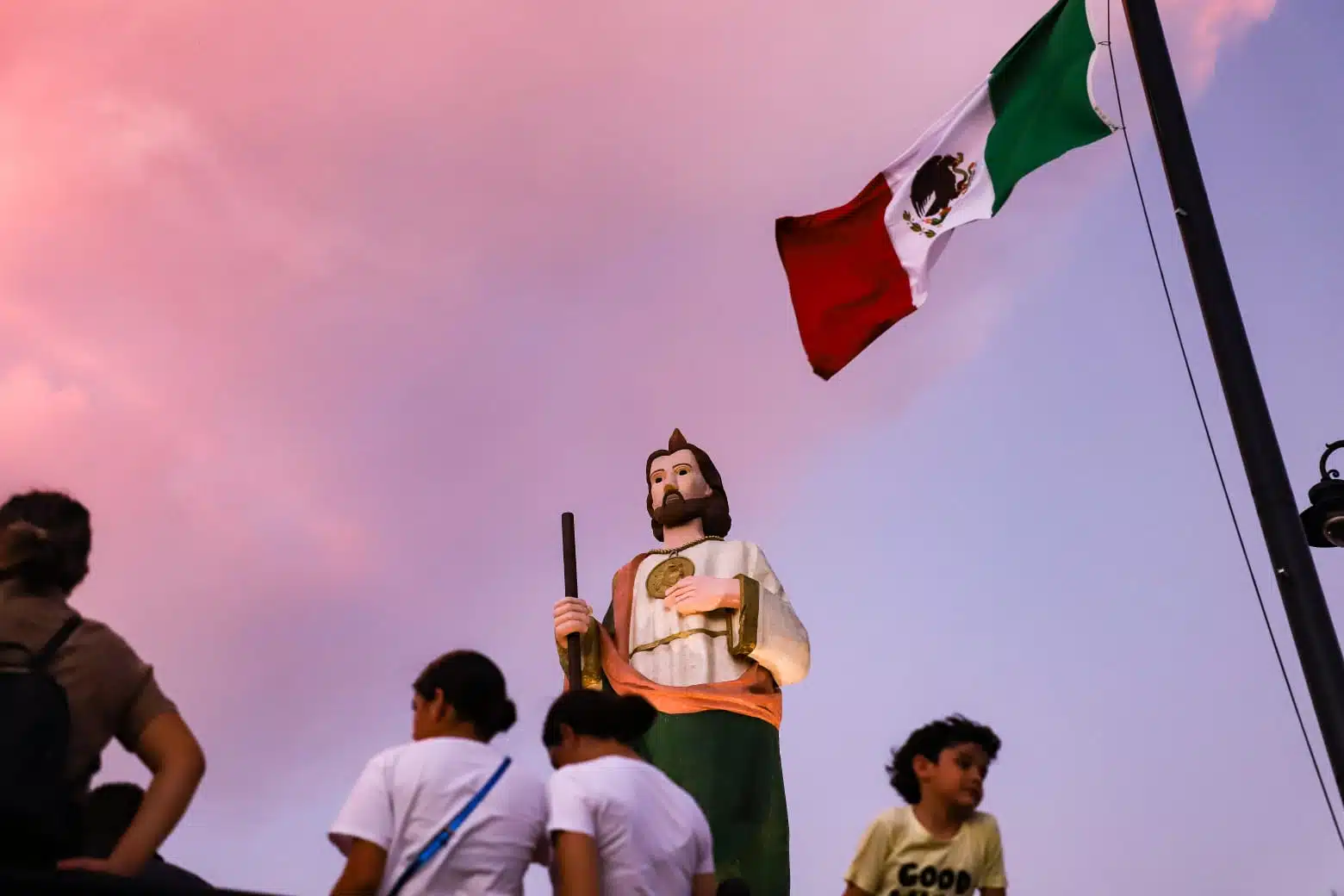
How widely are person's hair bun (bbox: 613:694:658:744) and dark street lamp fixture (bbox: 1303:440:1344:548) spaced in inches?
164

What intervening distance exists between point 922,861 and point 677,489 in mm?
4389

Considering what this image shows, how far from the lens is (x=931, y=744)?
537 cm

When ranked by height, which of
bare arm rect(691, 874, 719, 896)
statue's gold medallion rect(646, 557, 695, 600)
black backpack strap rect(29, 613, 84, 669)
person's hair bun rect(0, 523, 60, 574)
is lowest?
bare arm rect(691, 874, 719, 896)

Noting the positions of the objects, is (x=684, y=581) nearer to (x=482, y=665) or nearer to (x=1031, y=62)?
(x=1031, y=62)

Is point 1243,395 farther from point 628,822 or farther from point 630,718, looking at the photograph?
point 628,822

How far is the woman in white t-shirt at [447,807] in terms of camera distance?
4.25m

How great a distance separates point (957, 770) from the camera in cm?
524

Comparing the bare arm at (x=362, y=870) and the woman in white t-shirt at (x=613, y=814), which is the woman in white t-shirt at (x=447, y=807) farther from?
the woman in white t-shirt at (x=613, y=814)

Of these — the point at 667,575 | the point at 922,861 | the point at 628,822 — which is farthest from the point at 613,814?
the point at 667,575

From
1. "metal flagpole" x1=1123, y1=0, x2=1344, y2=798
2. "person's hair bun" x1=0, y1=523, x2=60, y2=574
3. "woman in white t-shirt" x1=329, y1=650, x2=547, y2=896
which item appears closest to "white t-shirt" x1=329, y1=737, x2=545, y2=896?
"woman in white t-shirt" x1=329, y1=650, x2=547, y2=896

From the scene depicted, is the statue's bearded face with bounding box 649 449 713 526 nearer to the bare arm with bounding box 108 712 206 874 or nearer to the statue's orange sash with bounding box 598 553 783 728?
the statue's orange sash with bounding box 598 553 783 728

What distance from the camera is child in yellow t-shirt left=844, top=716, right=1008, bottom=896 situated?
5.19 meters

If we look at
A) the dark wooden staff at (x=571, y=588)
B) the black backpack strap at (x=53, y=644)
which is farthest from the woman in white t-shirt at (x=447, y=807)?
the dark wooden staff at (x=571, y=588)

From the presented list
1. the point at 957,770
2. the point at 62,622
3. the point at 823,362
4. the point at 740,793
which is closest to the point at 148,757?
the point at 62,622
